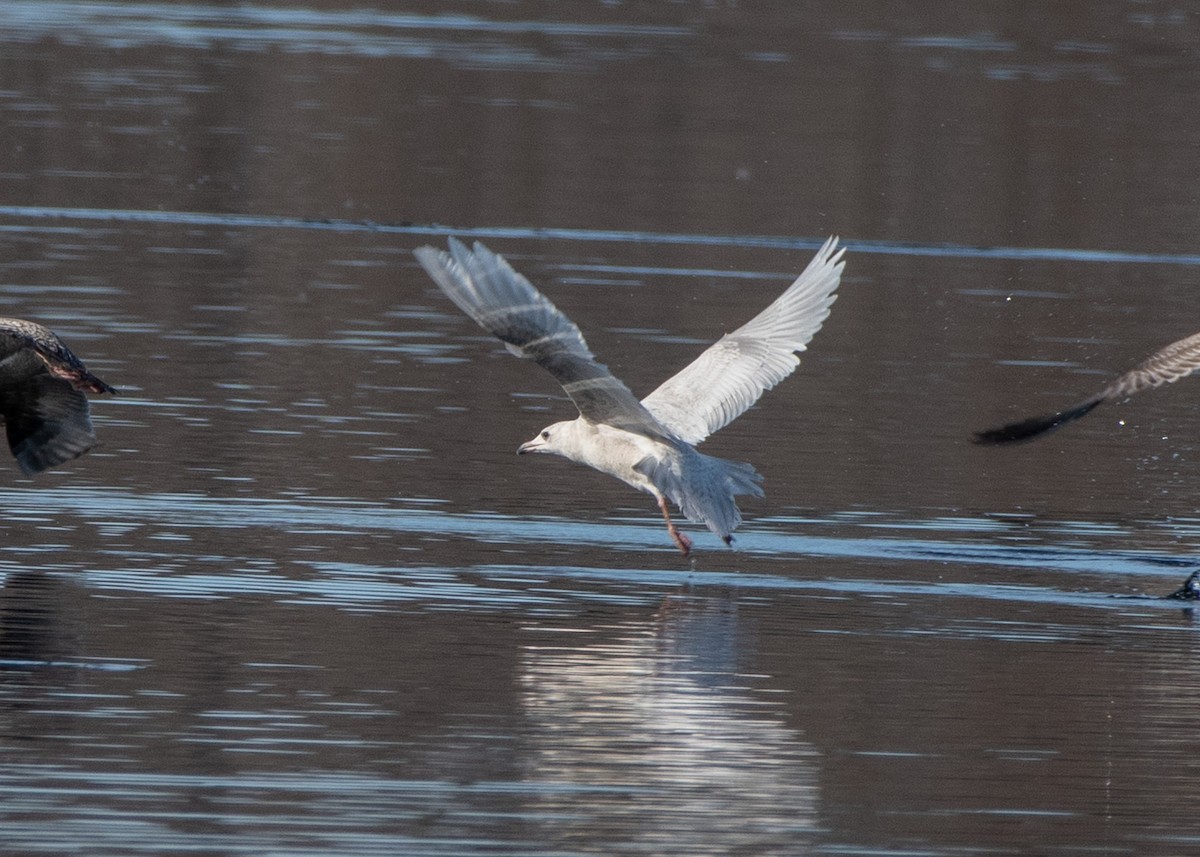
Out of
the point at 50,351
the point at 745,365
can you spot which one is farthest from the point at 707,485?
the point at 50,351

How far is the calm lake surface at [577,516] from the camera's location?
872 centimetres

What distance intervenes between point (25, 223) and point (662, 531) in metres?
11.6

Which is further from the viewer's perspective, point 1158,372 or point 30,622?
point 1158,372

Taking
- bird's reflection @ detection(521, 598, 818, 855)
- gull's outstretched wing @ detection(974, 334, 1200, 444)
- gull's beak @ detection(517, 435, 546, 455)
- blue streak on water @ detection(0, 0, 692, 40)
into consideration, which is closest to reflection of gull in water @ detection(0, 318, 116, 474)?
gull's beak @ detection(517, 435, 546, 455)

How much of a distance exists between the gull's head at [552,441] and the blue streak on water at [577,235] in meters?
10.9

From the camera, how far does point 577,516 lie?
44.3 ft

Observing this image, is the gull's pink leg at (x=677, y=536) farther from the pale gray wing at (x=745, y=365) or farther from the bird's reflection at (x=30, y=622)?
the bird's reflection at (x=30, y=622)

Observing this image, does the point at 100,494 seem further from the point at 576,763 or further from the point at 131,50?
the point at 131,50

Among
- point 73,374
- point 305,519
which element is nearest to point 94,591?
point 73,374

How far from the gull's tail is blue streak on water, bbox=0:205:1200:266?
469 inches

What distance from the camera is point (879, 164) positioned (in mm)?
30703

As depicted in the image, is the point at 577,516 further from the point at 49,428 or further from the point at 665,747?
the point at 665,747

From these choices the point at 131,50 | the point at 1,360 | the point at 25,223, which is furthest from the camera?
the point at 131,50

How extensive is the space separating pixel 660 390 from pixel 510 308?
8.94ft
